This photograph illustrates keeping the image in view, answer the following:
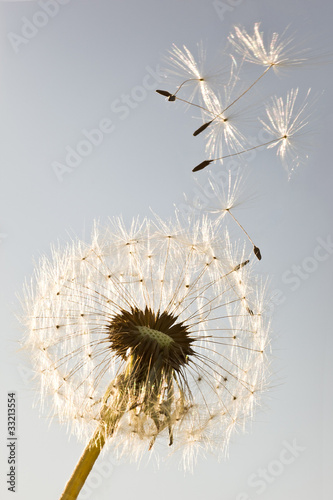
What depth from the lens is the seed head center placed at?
805 centimetres

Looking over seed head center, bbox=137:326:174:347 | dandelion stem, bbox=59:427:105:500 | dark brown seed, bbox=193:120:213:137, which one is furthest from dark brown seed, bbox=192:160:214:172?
dandelion stem, bbox=59:427:105:500

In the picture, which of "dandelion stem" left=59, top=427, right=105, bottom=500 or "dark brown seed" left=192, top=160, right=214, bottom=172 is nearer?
"dark brown seed" left=192, top=160, right=214, bottom=172

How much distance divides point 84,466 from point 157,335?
1877 mm

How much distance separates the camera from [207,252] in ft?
30.8

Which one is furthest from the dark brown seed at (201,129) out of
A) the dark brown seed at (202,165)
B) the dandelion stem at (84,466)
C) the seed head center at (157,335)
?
the dandelion stem at (84,466)

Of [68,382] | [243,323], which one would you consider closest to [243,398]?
[243,323]

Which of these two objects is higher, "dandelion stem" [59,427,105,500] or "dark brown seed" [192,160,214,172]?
"dark brown seed" [192,160,214,172]

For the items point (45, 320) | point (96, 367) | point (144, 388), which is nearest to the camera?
point (144, 388)

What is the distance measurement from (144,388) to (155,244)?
2589mm

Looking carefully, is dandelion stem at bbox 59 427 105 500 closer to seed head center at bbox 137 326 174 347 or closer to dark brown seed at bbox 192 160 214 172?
seed head center at bbox 137 326 174 347

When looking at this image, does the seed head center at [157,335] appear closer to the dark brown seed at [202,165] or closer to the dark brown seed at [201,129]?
the dark brown seed at [202,165]

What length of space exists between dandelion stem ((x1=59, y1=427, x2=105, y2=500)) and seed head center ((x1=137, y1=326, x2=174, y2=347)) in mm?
1337

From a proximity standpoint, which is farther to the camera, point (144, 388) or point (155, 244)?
point (155, 244)

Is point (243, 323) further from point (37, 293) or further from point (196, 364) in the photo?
point (37, 293)
